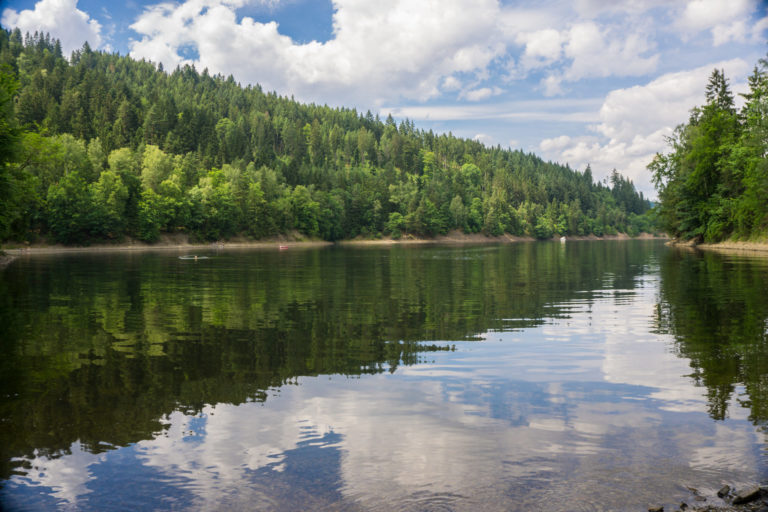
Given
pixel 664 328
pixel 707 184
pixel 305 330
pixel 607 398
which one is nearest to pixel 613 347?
pixel 664 328

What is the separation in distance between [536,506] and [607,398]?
5.79 meters

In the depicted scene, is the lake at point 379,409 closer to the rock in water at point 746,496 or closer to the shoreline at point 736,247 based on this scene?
the rock in water at point 746,496

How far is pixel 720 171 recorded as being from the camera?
10319 cm

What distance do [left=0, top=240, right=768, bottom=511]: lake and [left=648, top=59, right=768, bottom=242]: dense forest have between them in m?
73.7

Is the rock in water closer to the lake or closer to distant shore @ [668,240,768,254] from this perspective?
the lake

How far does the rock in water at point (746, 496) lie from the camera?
7707 mm

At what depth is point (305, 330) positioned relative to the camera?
2162 cm

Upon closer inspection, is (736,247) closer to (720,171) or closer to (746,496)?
(720,171)

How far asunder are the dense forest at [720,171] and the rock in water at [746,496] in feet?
275

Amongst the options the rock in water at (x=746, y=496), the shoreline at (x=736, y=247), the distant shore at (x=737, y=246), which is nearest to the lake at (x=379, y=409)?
the rock in water at (x=746, y=496)

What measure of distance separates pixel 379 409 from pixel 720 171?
364ft

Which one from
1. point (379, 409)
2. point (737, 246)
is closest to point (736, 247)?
point (737, 246)

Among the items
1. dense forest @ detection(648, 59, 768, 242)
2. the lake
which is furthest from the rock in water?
dense forest @ detection(648, 59, 768, 242)

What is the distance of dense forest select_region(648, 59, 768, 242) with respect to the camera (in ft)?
282
